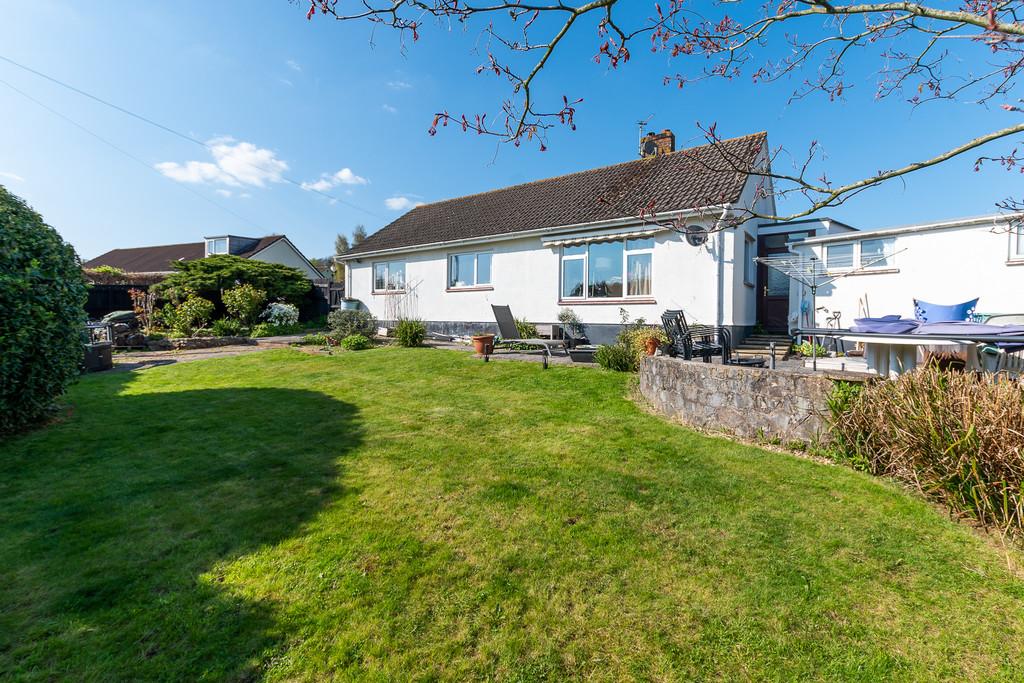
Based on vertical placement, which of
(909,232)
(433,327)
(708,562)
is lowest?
(708,562)

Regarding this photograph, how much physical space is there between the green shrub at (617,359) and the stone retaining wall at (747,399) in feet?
8.17

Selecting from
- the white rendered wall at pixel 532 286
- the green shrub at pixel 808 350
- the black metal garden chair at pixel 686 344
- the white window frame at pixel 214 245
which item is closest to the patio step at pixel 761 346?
the green shrub at pixel 808 350

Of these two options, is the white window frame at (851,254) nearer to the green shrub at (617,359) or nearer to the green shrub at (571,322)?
the green shrub at (571,322)

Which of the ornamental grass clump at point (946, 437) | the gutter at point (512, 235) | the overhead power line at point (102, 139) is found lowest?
the ornamental grass clump at point (946, 437)

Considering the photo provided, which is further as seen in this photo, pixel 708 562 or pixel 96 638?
pixel 708 562

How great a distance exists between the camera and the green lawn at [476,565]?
Answer: 235 cm

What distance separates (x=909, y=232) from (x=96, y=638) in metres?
18.8

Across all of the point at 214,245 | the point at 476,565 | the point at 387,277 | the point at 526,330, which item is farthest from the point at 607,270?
the point at 214,245

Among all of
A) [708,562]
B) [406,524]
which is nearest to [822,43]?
[708,562]

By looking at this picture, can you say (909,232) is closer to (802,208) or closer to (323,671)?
(802,208)

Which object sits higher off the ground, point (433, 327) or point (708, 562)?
point (433, 327)

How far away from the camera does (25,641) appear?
2332 mm

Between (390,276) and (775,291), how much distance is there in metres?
16.1

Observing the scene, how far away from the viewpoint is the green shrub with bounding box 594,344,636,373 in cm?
1000
